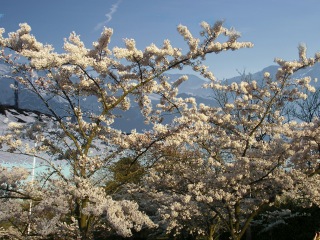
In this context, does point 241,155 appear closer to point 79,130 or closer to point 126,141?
point 126,141

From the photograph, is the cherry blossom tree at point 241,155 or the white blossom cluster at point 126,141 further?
the cherry blossom tree at point 241,155

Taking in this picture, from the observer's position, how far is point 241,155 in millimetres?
12062

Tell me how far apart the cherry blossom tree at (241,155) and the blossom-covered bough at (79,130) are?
34.3 inches

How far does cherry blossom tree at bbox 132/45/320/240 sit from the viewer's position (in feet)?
33.2

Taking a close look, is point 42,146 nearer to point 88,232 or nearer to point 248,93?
point 88,232

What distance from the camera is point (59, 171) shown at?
10141 mm

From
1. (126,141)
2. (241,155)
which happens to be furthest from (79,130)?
(241,155)

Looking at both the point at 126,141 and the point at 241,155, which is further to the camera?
the point at 241,155

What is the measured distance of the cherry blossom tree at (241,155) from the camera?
1012 cm

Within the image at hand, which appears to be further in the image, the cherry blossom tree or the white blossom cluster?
the cherry blossom tree

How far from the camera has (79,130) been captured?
11.1 metres

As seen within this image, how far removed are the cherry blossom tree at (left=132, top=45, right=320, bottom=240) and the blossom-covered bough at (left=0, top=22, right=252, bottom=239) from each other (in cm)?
87

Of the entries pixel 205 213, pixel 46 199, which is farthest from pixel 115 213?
pixel 205 213

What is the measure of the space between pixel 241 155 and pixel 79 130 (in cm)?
539
